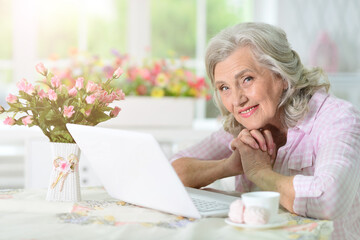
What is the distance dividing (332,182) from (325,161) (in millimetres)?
89

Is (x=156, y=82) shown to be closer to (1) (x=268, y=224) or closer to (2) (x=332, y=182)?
(2) (x=332, y=182)

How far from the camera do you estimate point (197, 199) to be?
160 cm

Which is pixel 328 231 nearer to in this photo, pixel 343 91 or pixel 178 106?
pixel 178 106

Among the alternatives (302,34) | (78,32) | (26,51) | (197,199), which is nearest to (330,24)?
(302,34)

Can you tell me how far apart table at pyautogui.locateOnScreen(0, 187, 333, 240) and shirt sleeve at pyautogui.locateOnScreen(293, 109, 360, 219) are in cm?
4

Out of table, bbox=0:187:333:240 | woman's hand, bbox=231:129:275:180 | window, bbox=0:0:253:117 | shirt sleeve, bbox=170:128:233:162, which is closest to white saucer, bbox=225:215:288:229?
table, bbox=0:187:333:240

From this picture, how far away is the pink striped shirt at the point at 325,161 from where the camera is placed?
143cm

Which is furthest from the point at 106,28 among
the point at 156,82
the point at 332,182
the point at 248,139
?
the point at 332,182

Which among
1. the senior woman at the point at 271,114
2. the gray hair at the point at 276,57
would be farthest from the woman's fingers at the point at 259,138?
the gray hair at the point at 276,57

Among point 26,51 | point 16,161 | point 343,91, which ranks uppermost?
point 26,51

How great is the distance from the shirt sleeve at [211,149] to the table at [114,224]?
581 mm

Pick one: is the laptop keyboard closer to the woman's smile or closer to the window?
the woman's smile

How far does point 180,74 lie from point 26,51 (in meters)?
1.53

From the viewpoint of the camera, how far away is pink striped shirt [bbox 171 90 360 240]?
1.43 meters
